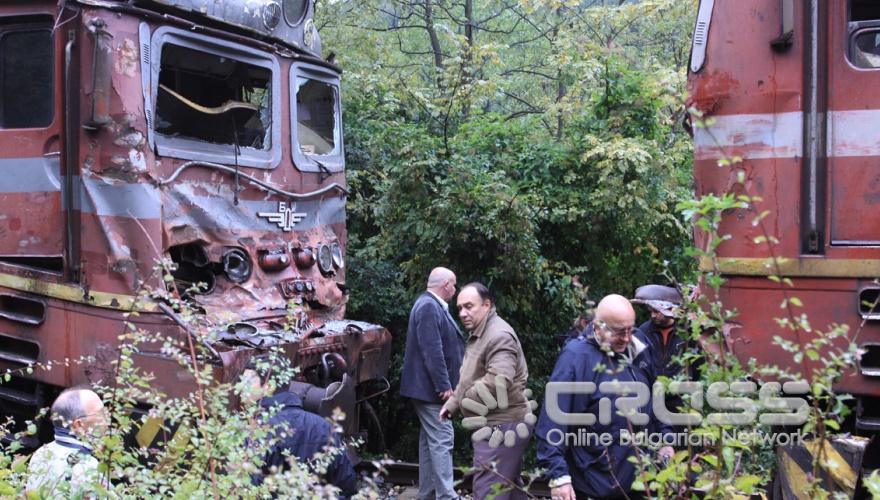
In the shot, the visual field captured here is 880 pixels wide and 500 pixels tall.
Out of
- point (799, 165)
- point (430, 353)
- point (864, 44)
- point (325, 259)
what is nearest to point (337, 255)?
point (325, 259)

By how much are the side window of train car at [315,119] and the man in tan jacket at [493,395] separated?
2.50 metres

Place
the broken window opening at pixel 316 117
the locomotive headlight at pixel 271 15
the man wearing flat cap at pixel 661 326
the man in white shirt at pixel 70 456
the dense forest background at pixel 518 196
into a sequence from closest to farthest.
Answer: the man in white shirt at pixel 70 456 < the man wearing flat cap at pixel 661 326 < the locomotive headlight at pixel 271 15 < the broken window opening at pixel 316 117 < the dense forest background at pixel 518 196

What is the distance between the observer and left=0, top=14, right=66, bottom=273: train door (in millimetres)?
6090

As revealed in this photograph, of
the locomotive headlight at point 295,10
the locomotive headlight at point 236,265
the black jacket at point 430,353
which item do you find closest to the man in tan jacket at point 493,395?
the black jacket at point 430,353

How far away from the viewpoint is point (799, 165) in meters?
4.47

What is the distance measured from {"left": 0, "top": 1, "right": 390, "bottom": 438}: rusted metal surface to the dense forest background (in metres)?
2.04

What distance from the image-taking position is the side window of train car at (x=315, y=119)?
7.35 meters

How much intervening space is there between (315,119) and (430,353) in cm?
245

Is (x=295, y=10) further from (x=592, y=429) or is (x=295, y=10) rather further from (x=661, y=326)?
(x=592, y=429)

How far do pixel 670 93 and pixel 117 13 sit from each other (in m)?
5.79

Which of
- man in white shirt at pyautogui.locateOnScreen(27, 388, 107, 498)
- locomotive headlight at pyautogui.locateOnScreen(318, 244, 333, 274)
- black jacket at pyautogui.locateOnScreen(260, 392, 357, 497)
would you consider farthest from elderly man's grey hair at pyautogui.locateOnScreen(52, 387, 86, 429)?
locomotive headlight at pyautogui.locateOnScreen(318, 244, 333, 274)

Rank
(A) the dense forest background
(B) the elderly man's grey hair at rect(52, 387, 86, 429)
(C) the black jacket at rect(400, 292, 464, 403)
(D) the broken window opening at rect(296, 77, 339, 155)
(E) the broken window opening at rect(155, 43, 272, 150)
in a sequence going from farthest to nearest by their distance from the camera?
(A) the dense forest background
(D) the broken window opening at rect(296, 77, 339, 155)
(C) the black jacket at rect(400, 292, 464, 403)
(E) the broken window opening at rect(155, 43, 272, 150)
(B) the elderly man's grey hair at rect(52, 387, 86, 429)

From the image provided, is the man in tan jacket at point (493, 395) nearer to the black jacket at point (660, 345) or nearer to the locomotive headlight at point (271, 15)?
the black jacket at point (660, 345)

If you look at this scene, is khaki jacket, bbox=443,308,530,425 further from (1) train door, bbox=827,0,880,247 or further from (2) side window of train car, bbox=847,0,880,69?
(2) side window of train car, bbox=847,0,880,69
